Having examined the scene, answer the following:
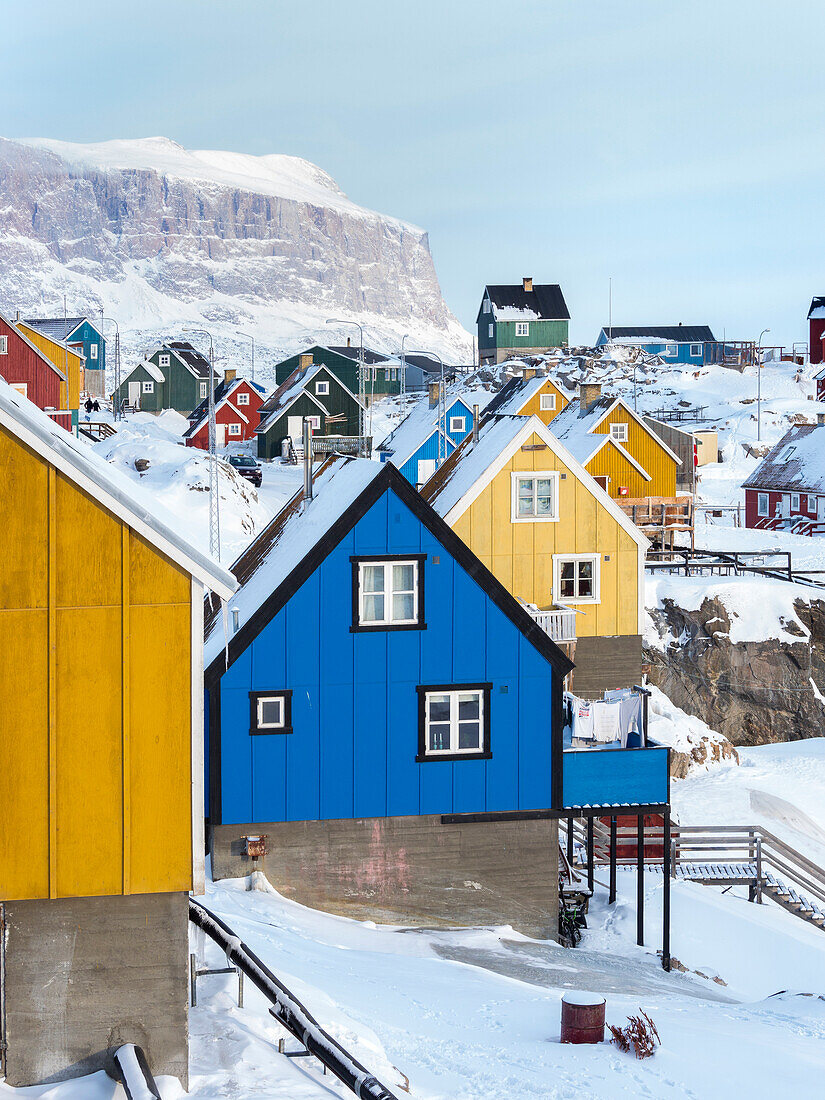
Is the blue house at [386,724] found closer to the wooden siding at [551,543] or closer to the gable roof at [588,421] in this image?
the wooden siding at [551,543]

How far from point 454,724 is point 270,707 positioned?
2.86 m

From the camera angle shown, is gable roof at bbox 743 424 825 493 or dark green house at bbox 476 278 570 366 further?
dark green house at bbox 476 278 570 366

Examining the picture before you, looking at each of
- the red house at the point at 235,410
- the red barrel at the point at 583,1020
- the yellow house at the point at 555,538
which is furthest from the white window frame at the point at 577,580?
the red house at the point at 235,410

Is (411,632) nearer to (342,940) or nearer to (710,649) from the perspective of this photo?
(342,940)

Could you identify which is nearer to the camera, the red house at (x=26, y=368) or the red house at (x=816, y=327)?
the red house at (x=26, y=368)

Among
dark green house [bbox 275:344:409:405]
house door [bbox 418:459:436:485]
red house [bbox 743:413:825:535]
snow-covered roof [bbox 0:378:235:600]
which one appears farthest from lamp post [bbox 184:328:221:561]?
dark green house [bbox 275:344:409:405]

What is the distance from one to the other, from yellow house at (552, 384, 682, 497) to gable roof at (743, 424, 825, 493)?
10149mm

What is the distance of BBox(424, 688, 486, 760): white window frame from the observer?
18484 millimetres

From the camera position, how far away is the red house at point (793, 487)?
2509 inches

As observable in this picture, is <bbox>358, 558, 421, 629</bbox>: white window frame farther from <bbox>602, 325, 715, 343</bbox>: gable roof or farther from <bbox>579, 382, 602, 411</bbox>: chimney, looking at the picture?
<bbox>602, 325, 715, 343</bbox>: gable roof

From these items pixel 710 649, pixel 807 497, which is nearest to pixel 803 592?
pixel 710 649

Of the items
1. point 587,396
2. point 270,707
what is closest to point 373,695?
point 270,707

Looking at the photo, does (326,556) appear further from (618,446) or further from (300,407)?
(300,407)

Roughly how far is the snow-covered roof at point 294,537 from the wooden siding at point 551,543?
651cm
